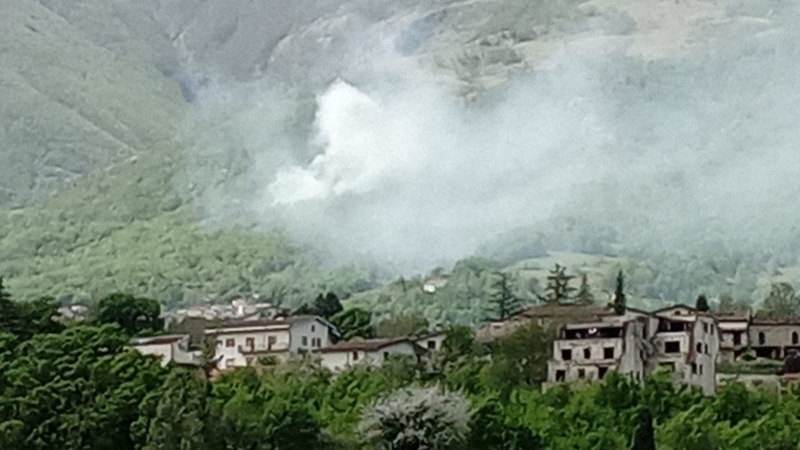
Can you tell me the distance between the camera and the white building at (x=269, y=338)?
57.1 metres

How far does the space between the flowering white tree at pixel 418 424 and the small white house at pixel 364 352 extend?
1557cm

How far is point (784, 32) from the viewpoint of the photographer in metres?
117

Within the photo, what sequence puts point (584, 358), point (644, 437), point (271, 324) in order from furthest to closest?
point (271, 324) < point (584, 358) < point (644, 437)

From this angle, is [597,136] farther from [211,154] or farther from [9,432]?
[9,432]

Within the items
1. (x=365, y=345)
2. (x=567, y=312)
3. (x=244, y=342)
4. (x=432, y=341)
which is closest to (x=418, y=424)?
(x=365, y=345)

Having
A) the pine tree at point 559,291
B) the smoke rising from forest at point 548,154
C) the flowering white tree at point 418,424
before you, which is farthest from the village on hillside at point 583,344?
the smoke rising from forest at point 548,154

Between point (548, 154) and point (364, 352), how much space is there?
56.7 metres

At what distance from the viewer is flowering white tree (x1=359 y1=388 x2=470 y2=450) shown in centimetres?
3394

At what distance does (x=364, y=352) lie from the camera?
169 feet

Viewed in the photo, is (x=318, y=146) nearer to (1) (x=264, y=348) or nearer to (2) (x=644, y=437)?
(1) (x=264, y=348)

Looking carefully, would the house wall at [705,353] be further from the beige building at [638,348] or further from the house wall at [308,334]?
the house wall at [308,334]

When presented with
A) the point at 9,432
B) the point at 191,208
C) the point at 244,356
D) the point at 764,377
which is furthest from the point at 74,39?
the point at 9,432

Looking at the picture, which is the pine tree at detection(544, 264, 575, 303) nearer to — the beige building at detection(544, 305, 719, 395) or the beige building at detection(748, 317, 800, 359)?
the beige building at detection(748, 317, 800, 359)

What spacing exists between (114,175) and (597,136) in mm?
30277
